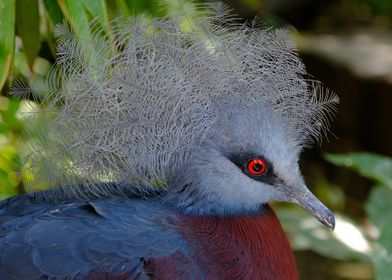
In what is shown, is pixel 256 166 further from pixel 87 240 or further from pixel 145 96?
pixel 87 240

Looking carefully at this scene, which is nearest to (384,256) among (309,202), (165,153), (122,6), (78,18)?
(309,202)

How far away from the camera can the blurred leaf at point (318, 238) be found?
116 inches

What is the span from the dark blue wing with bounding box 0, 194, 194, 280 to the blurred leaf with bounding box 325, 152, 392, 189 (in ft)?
3.88

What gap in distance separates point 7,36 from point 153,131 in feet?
1.46

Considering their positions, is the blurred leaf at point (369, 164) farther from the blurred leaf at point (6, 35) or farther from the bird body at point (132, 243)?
the blurred leaf at point (6, 35)

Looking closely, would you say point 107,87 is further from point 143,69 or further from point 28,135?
point 28,135

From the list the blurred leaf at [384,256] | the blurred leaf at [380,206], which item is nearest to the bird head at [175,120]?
the blurred leaf at [384,256]

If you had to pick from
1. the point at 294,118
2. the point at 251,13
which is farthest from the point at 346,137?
the point at 294,118

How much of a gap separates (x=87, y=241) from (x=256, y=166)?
42 centimetres

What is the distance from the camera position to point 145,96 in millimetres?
1722

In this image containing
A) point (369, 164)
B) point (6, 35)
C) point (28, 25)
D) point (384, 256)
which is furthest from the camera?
point (369, 164)

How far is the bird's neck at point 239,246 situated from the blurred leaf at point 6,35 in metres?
0.58

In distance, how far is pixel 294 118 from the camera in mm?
1827

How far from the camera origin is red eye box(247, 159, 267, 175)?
1710 millimetres
